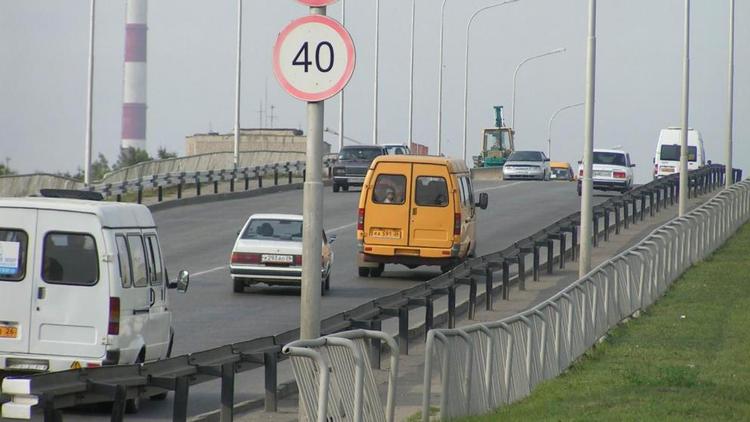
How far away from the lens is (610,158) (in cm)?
6156

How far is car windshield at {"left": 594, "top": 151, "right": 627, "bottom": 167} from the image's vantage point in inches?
2408

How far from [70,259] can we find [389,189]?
17.4 meters

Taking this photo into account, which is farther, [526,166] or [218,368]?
[526,166]

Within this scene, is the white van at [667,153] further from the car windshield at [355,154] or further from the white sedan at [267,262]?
the white sedan at [267,262]

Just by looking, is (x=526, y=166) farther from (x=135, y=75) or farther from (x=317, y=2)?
(x=317, y=2)

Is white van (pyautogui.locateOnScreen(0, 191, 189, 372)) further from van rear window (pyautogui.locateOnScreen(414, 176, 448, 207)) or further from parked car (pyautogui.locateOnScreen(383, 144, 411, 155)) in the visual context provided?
parked car (pyautogui.locateOnScreen(383, 144, 411, 155))

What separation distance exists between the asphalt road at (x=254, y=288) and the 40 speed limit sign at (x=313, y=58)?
17.3ft

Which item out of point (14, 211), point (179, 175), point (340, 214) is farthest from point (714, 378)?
point (179, 175)

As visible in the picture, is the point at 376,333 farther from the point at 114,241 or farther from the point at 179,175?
the point at 179,175

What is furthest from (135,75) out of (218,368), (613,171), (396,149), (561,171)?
(218,368)

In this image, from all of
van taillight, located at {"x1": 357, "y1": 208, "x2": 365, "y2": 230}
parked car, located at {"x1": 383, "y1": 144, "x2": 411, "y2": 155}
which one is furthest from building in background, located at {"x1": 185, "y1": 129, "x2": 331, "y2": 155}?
van taillight, located at {"x1": 357, "y1": 208, "x2": 365, "y2": 230}

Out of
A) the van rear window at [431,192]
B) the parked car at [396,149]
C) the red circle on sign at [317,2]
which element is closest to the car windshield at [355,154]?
the parked car at [396,149]

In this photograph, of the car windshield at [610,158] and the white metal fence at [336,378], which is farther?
the car windshield at [610,158]

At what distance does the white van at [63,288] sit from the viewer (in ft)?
49.0
